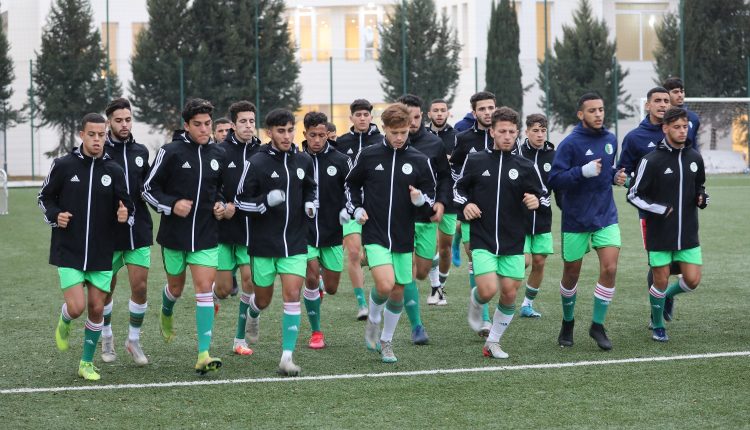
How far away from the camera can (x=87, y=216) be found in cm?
817

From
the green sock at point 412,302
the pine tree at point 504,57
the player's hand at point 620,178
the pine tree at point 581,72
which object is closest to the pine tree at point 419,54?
the pine tree at point 504,57

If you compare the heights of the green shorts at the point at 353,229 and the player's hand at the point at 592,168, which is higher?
the player's hand at the point at 592,168

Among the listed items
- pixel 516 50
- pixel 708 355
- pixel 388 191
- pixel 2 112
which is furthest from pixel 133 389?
pixel 516 50

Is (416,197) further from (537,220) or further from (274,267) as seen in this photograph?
(537,220)

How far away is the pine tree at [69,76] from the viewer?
34688 millimetres

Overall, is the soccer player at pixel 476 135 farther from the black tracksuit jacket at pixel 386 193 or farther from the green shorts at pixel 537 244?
the black tracksuit jacket at pixel 386 193

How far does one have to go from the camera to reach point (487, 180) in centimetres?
884

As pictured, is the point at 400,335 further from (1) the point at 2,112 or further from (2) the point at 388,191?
(1) the point at 2,112

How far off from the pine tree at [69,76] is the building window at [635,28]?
20.1m

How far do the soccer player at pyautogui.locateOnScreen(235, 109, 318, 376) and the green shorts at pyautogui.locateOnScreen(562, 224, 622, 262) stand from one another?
6.91 feet

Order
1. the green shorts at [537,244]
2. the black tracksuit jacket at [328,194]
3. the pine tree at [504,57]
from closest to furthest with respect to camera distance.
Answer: the black tracksuit jacket at [328,194], the green shorts at [537,244], the pine tree at [504,57]

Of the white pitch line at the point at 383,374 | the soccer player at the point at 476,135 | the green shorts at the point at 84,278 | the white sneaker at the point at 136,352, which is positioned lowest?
the white pitch line at the point at 383,374

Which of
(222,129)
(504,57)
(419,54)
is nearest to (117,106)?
(222,129)

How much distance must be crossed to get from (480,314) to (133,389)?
10.4ft
